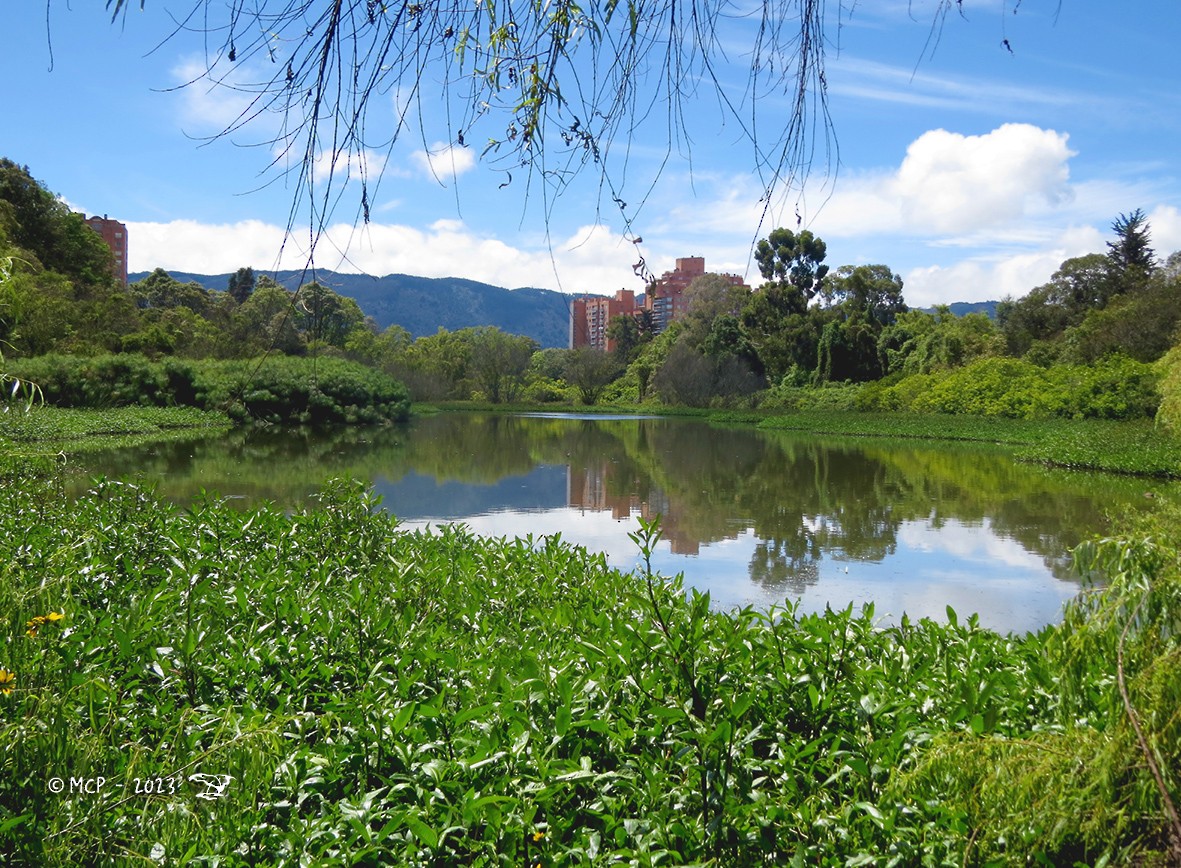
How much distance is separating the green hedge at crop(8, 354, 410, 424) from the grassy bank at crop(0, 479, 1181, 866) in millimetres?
21050

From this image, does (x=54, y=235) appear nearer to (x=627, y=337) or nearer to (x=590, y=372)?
(x=590, y=372)

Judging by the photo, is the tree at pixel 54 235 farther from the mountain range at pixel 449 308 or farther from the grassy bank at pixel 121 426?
the mountain range at pixel 449 308

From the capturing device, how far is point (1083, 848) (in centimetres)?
159

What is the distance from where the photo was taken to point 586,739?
77.7 inches

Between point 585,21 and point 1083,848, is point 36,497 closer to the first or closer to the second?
point 585,21

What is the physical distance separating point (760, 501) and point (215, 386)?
826 inches

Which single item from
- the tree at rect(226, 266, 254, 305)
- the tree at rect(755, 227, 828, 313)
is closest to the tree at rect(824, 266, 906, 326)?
the tree at rect(755, 227, 828, 313)

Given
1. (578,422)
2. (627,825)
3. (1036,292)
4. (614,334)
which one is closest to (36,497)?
(627,825)

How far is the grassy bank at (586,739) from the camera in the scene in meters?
1.49

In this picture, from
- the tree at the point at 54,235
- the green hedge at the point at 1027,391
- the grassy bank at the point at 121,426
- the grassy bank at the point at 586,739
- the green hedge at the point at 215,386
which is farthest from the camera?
the tree at the point at 54,235

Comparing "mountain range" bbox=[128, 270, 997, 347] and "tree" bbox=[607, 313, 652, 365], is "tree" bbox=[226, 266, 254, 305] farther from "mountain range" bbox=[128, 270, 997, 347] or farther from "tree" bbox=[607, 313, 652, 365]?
"mountain range" bbox=[128, 270, 997, 347]

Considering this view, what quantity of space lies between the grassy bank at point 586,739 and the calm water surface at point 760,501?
0.65 m

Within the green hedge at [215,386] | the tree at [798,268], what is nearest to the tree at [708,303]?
the tree at [798,268]

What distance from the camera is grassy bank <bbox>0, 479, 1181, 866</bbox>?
4.88 feet
